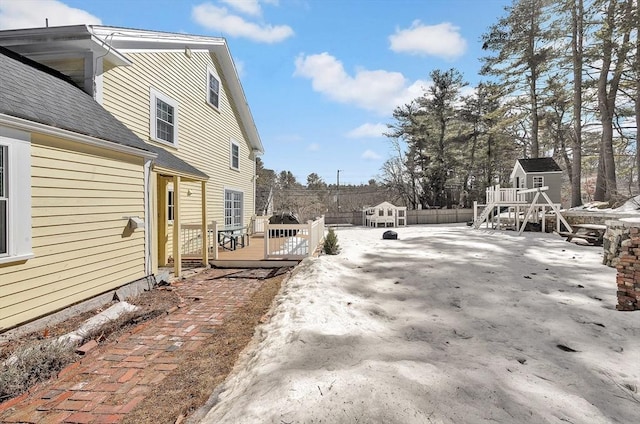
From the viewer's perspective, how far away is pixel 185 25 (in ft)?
34.6

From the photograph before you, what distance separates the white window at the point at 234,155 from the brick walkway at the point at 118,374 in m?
8.64

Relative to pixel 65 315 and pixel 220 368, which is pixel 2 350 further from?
pixel 220 368

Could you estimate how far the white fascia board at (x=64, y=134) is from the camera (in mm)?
3326

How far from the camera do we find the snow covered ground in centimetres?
212

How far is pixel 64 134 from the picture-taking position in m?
4.00

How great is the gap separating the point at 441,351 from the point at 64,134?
17.6 feet

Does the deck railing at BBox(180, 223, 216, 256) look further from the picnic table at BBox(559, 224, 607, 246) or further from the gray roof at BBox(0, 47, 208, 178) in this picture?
the picnic table at BBox(559, 224, 607, 246)

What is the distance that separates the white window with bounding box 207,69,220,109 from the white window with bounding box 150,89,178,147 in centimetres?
240

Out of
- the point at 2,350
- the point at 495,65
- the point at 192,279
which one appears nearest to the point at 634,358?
the point at 2,350

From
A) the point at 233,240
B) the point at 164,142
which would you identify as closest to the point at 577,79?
the point at 233,240

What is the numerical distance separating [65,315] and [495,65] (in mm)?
27582

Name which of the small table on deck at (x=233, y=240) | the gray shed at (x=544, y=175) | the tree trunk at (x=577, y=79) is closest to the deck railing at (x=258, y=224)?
the small table on deck at (x=233, y=240)

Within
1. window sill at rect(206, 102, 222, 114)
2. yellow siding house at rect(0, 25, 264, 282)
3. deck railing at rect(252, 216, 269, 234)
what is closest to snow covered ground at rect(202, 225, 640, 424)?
yellow siding house at rect(0, 25, 264, 282)

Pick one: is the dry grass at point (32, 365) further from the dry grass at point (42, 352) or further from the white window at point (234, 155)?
the white window at point (234, 155)
